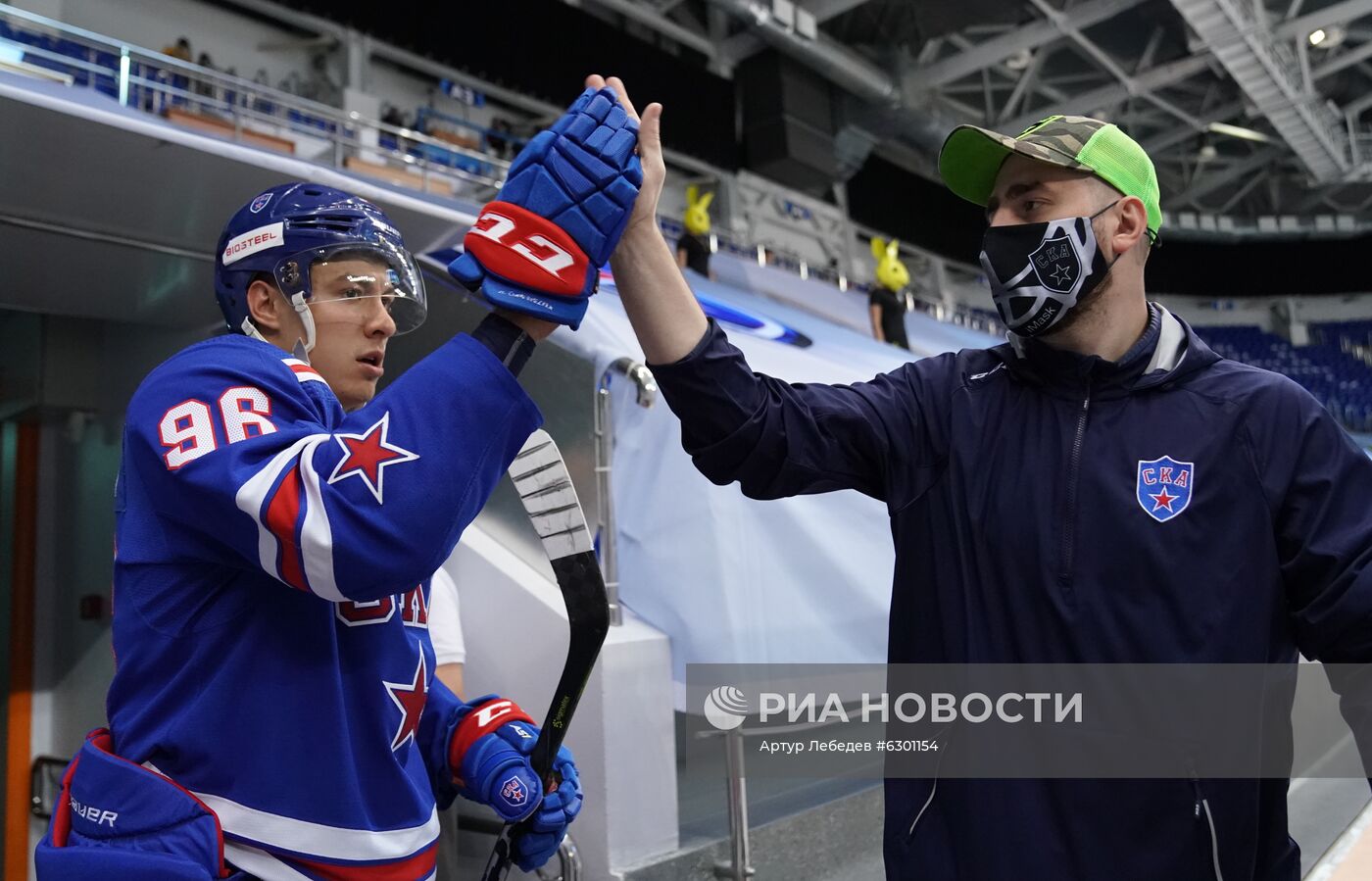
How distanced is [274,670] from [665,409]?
77.9 inches

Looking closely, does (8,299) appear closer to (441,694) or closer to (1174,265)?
(441,694)

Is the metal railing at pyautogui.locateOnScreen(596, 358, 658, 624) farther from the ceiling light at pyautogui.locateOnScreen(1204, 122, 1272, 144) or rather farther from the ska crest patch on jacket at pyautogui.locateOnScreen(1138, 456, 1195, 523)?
the ceiling light at pyautogui.locateOnScreen(1204, 122, 1272, 144)

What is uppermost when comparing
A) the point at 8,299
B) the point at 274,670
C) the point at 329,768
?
the point at 8,299

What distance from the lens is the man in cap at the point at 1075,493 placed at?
3.83ft

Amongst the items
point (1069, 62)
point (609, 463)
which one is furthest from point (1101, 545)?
point (1069, 62)

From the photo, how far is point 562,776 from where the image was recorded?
70.9 inches

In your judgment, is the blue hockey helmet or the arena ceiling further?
the arena ceiling

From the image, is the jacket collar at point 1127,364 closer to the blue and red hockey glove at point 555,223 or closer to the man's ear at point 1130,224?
the man's ear at point 1130,224

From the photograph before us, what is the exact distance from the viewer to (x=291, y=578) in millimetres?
1015

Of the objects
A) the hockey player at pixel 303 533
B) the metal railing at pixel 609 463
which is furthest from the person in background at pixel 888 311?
the hockey player at pixel 303 533

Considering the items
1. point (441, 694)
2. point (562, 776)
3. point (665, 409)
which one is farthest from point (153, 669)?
point (665, 409)

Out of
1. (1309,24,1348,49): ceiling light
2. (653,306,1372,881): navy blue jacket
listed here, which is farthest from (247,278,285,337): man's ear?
(1309,24,1348,49): ceiling light

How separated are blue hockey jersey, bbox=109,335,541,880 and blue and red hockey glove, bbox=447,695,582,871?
0.80 ft

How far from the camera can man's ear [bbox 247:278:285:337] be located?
144 cm
